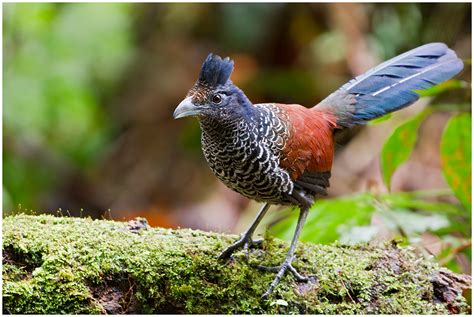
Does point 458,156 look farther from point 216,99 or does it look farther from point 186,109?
point 186,109

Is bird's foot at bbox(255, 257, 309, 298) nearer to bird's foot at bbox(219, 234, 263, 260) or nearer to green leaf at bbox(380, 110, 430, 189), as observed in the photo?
bird's foot at bbox(219, 234, 263, 260)

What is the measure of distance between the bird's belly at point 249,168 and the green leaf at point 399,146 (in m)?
1.11

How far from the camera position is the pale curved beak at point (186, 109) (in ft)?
11.0

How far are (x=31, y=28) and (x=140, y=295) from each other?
191 inches

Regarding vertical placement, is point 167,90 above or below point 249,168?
below

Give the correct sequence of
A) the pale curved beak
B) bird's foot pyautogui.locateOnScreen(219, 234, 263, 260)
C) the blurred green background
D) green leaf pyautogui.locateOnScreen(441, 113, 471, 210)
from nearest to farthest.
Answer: the pale curved beak
bird's foot pyautogui.locateOnScreen(219, 234, 263, 260)
green leaf pyautogui.locateOnScreen(441, 113, 471, 210)
the blurred green background

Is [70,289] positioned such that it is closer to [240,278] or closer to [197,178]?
[240,278]

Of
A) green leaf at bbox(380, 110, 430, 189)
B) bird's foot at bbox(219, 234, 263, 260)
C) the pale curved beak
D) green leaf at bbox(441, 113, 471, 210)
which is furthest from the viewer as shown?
green leaf at bbox(380, 110, 430, 189)

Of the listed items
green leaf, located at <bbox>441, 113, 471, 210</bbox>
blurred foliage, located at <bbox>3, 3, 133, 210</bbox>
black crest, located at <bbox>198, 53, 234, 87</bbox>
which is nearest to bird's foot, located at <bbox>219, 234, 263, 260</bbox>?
black crest, located at <bbox>198, 53, 234, 87</bbox>

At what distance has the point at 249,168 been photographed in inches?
139

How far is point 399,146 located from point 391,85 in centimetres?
45

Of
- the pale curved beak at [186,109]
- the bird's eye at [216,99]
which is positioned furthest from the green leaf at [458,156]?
the pale curved beak at [186,109]

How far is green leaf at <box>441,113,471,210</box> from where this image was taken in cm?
432

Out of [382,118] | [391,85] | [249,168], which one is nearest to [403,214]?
[382,118]
